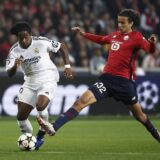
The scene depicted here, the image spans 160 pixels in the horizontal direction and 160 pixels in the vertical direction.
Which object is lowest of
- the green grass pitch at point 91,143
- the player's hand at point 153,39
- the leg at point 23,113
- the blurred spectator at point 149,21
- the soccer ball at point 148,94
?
the soccer ball at point 148,94

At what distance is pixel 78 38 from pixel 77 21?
1.02m

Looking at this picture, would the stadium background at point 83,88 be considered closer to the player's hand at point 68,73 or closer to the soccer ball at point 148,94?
the soccer ball at point 148,94

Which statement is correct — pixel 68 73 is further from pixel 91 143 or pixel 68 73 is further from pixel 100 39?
pixel 91 143

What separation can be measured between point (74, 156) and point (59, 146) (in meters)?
2.07

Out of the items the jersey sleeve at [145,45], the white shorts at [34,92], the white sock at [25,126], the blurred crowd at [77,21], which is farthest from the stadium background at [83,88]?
the jersey sleeve at [145,45]

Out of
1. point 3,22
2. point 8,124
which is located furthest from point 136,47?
point 3,22

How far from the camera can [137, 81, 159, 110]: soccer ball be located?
22906mm

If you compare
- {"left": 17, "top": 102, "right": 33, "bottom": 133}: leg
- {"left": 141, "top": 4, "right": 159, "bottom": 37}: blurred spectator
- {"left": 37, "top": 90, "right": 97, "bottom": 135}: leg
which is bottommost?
{"left": 141, "top": 4, "right": 159, "bottom": 37}: blurred spectator

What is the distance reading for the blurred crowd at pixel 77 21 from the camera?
2456cm

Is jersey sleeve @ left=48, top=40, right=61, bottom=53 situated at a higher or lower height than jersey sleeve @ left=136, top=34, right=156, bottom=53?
lower

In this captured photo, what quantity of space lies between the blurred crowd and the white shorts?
998 centimetres

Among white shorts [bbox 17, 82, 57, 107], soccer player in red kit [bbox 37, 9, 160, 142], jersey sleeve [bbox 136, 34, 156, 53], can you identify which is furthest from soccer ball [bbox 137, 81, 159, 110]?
jersey sleeve [bbox 136, 34, 156, 53]

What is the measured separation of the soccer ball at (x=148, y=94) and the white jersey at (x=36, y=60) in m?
9.77

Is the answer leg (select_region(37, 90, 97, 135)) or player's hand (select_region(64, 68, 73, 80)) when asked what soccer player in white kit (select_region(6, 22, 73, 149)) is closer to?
player's hand (select_region(64, 68, 73, 80))
